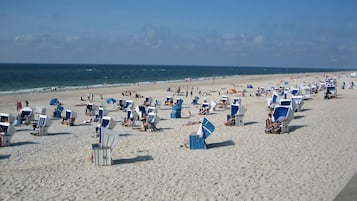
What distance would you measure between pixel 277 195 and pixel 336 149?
426cm

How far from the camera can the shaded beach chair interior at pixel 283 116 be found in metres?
13.4

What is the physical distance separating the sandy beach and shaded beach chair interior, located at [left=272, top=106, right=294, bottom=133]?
14.9 inches

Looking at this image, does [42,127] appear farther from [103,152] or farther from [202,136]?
[202,136]

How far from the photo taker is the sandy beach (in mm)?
7727

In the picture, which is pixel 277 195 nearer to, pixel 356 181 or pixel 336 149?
pixel 356 181

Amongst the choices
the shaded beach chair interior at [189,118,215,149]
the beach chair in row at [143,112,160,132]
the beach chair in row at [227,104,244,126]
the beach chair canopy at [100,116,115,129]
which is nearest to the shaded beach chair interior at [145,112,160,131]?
the beach chair in row at [143,112,160,132]

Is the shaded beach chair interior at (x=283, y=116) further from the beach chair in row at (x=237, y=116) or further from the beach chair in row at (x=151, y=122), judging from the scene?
the beach chair in row at (x=151, y=122)

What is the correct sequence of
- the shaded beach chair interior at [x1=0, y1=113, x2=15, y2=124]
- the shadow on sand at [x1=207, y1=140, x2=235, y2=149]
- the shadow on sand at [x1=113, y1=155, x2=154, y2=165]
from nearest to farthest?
the shadow on sand at [x1=113, y1=155, x2=154, y2=165]
the shadow on sand at [x1=207, y1=140, x2=235, y2=149]
the shaded beach chair interior at [x1=0, y1=113, x2=15, y2=124]

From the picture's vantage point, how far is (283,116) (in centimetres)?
1383

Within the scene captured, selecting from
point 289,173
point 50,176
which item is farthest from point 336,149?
point 50,176

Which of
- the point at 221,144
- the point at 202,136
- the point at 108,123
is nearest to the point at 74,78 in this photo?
the point at 108,123

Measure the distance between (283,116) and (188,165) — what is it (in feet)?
18.2

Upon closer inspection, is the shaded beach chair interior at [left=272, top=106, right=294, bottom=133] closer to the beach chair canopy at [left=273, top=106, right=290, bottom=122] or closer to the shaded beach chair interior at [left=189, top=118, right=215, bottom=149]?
the beach chair canopy at [left=273, top=106, right=290, bottom=122]

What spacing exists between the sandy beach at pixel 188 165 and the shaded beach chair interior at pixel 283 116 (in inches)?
14.9
